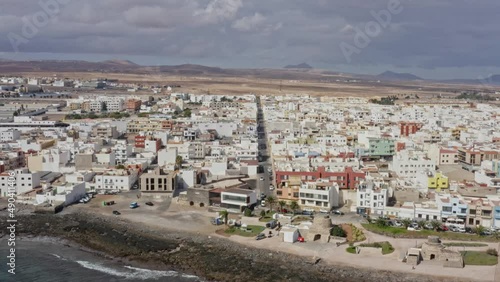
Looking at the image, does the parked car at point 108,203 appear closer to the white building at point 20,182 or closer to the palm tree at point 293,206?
the white building at point 20,182

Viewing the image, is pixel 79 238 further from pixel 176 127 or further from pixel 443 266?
pixel 176 127

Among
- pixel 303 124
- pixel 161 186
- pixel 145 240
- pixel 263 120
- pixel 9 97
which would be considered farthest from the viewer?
pixel 9 97

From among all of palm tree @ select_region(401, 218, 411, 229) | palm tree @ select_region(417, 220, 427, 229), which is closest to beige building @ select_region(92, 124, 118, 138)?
palm tree @ select_region(401, 218, 411, 229)

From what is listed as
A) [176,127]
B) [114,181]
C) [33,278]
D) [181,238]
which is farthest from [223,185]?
[176,127]

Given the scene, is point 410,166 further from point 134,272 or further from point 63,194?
point 63,194

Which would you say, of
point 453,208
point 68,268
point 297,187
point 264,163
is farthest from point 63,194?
point 453,208

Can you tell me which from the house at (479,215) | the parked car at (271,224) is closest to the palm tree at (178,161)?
the parked car at (271,224)

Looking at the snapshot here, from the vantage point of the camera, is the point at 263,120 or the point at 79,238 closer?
the point at 79,238
